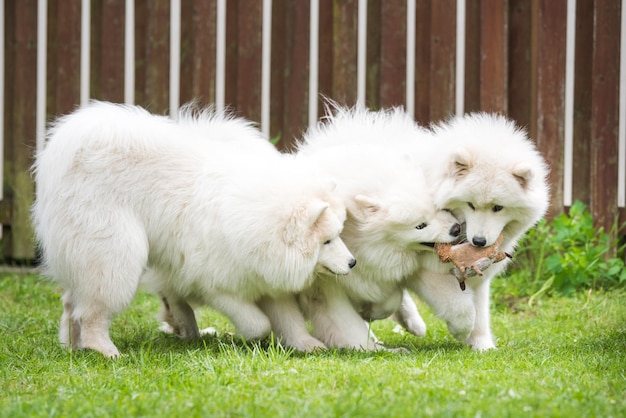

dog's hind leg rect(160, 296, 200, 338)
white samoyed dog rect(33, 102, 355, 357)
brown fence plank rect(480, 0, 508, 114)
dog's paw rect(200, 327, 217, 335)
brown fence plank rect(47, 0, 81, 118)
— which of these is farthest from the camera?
brown fence plank rect(47, 0, 81, 118)

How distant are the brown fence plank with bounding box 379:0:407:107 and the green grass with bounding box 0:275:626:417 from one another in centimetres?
283

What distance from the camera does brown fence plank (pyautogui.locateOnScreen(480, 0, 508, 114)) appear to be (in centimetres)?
→ 793

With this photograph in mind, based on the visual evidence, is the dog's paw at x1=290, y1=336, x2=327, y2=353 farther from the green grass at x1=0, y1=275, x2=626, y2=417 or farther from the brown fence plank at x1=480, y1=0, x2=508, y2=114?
the brown fence plank at x1=480, y1=0, x2=508, y2=114

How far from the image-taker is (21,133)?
8883 mm

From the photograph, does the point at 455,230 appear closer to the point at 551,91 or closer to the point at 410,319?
the point at 410,319

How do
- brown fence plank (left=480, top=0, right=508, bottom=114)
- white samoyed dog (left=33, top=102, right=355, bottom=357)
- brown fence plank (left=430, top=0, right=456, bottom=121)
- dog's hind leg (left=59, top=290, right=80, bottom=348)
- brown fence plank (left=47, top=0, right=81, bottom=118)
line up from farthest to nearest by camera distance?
brown fence plank (left=47, top=0, right=81, bottom=118), brown fence plank (left=430, top=0, right=456, bottom=121), brown fence plank (left=480, top=0, right=508, bottom=114), dog's hind leg (left=59, top=290, right=80, bottom=348), white samoyed dog (left=33, top=102, right=355, bottom=357)

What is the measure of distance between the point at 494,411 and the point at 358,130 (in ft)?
9.00

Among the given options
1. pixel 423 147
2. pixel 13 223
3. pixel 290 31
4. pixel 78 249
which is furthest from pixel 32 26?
pixel 423 147

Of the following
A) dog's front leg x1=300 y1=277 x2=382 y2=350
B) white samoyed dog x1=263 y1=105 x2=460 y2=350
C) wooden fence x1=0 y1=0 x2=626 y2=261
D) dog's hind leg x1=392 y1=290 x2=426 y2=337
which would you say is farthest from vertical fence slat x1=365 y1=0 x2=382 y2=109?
dog's front leg x1=300 y1=277 x2=382 y2=350

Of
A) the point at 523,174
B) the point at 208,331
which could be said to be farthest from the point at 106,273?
the point at 523,174

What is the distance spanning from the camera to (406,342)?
19.2ft

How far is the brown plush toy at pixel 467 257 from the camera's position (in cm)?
497

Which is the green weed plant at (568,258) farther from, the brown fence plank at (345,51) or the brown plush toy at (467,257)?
the brown plush toy at (467,257)

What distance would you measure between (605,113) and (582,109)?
235mm
